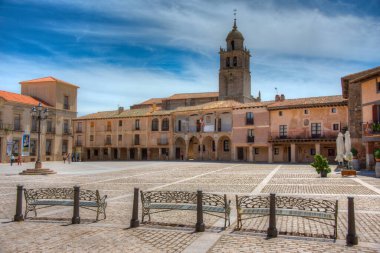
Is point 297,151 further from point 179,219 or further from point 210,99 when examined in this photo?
point 179,219

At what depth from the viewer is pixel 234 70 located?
67.4m

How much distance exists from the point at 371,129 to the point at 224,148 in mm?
27420

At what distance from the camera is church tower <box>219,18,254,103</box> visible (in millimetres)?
67375

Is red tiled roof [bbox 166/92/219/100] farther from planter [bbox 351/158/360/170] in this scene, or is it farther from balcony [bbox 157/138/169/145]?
planter [bbox 351/158/360/170]

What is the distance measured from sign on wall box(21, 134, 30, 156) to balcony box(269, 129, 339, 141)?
3000 cm

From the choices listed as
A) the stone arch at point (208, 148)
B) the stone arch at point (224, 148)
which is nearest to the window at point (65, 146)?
the stone arch at point (208, 148)

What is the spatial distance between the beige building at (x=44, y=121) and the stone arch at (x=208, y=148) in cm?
1967

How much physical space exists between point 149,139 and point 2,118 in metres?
20.2

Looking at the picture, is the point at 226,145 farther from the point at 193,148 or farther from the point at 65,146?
the point at 65,146

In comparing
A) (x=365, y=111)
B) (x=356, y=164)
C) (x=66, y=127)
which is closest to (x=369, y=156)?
(x=356, y=164)

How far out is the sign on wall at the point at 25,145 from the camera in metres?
45.0

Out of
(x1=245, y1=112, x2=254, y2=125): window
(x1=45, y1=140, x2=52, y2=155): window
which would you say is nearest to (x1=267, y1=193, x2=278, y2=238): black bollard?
(x1=245, y1=112, x2=254, y2=125): window

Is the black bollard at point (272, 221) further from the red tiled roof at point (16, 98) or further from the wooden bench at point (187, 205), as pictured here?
the red tiled roof at point (16, 98)

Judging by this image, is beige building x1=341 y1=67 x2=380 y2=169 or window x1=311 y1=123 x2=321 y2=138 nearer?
beige building x1=341 y1=67 x2=380 y2=169
